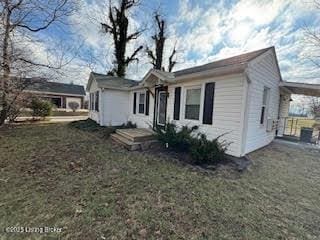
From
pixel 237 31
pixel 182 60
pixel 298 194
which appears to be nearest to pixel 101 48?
pixel 182 60

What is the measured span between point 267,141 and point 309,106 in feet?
42.5

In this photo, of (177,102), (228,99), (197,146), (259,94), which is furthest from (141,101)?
(259,94)

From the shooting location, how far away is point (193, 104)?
24.5 ft

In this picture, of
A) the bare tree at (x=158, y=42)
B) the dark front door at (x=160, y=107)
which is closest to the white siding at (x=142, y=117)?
the dark front door at (x=160, y=107)

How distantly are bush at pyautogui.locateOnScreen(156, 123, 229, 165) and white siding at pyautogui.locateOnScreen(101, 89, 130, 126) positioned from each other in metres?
6.92

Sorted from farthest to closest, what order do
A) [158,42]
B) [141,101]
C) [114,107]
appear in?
[158,42] → [114,107] → [141,101]

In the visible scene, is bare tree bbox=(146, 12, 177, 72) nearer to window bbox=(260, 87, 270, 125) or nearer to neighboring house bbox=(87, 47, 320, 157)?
neighboring house bbox=(87, 47, 320, 157)

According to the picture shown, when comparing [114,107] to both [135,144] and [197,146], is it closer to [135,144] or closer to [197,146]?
[135,144]

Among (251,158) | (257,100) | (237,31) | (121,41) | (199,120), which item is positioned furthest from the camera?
(121,41)

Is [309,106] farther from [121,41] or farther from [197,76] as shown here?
[121,41]

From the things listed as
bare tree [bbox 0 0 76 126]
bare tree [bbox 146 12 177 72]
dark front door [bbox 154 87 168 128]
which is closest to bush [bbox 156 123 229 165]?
dark front door [bbox 154 87 168 128]

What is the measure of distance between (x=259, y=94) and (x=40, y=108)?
18.0m

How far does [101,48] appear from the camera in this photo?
68.8 ft

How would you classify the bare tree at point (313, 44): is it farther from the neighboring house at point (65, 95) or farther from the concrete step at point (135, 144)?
the neighboring house at point (65, 95)
